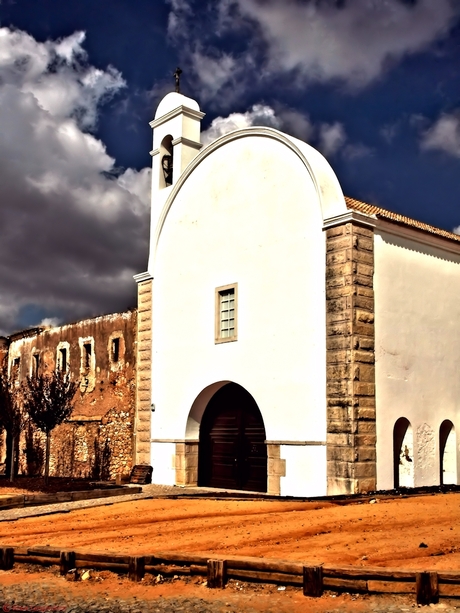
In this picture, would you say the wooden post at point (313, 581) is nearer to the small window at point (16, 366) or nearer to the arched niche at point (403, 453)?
the arched niche at point (403, 453)

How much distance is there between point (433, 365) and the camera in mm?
16828

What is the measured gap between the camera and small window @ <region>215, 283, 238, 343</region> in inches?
706

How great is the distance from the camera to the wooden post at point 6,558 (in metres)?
9.45

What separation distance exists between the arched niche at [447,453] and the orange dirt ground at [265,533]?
11.9 ft

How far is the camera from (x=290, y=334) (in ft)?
53.4

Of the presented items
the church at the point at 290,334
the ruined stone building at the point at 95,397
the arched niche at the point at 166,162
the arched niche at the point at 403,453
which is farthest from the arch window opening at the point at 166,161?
the arched niche at the point at 403,453

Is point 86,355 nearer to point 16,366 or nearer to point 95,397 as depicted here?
point 95,397

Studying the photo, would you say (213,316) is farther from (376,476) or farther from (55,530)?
(55,530)

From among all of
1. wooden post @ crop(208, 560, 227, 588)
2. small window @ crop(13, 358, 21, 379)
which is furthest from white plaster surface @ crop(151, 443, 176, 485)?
small window @ crop(13, 358, 21, 379)

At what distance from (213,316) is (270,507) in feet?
21.9

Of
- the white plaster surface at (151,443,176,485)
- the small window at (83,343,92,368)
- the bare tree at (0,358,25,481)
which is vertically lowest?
the white plaster surface at (151,443,176,485)

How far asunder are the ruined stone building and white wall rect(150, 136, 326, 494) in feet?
7.49

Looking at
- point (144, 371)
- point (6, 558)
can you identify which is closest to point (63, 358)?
point (144, 371)

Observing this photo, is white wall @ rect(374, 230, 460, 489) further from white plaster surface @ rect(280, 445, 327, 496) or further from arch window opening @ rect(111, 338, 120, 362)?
arch window opening @ rect(111, 338, 120, 362)
